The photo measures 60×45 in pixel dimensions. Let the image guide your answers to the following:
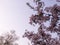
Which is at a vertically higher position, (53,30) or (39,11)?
(39,11)

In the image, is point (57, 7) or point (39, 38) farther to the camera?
point (39, 38)

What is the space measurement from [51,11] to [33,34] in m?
2.30

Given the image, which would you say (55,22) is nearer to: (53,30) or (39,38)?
(53,30)

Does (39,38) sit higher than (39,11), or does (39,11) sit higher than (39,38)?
(39,11)

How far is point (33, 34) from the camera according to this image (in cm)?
1556

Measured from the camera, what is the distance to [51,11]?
14617 millimetres

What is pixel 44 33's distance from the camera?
15250 mm

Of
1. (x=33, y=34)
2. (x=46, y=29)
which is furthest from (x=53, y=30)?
(x=33, y=34)

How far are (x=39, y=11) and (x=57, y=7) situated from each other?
1.35m

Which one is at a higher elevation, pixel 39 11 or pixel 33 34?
pixel 39 11

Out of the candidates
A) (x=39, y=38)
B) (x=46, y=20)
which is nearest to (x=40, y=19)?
(x=46, y=20)

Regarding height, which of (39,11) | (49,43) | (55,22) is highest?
(39,11)

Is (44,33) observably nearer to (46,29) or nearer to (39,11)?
(46,29)

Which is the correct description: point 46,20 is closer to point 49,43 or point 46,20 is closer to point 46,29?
point 46,29
